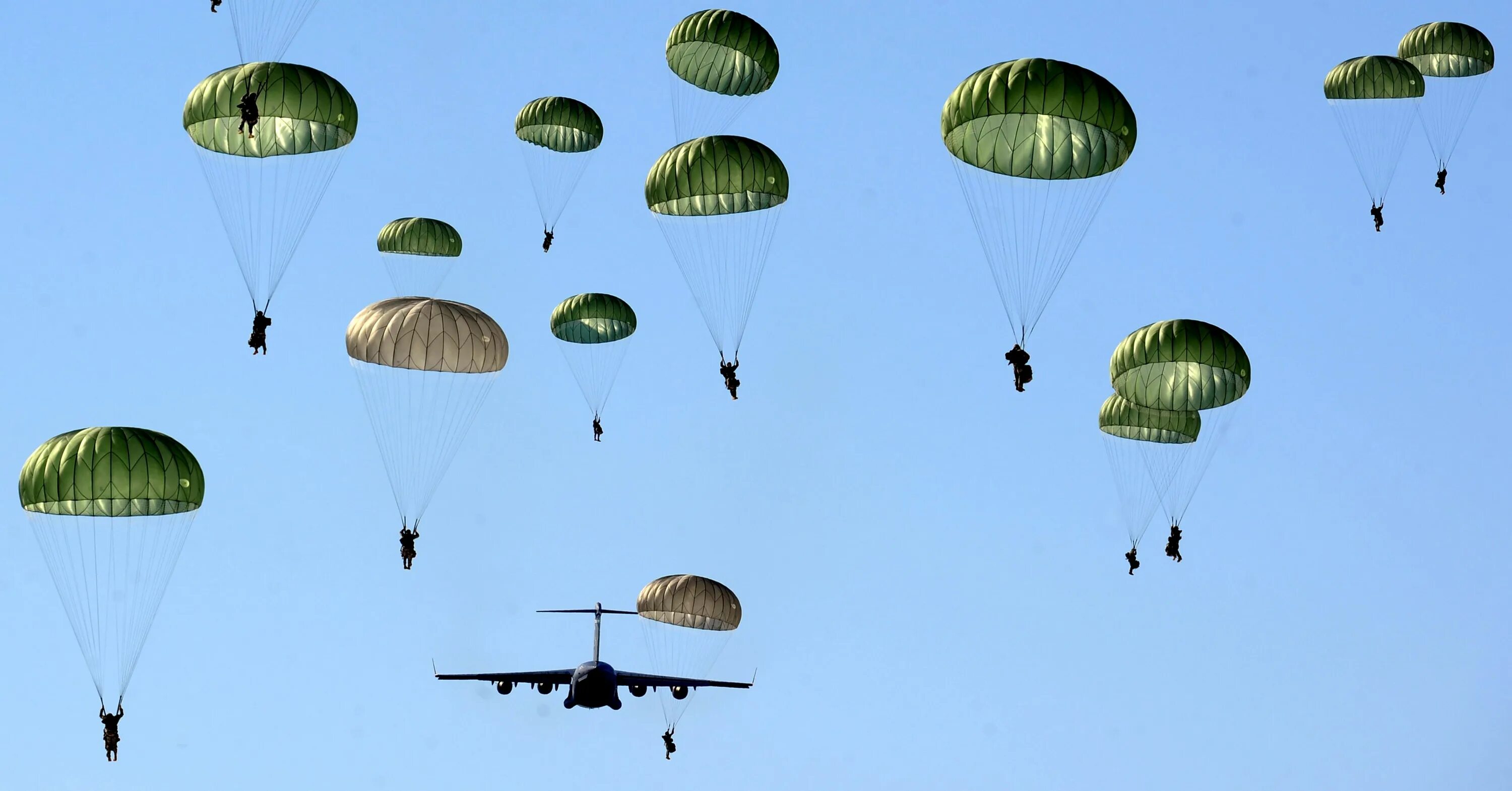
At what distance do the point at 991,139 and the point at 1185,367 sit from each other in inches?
406

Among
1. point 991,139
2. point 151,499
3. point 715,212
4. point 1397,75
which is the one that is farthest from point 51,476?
point 1397,75

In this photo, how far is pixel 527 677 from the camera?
3137 inches

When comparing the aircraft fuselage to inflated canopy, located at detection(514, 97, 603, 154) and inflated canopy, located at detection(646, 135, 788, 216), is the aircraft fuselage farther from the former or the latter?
inflated canopy, located at detection(646, 135, 788, 216)

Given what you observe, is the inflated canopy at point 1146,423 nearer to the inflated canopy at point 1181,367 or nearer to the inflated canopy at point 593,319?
the inflated canopy at point 1181,367

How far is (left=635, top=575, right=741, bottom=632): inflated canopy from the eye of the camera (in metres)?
67.3

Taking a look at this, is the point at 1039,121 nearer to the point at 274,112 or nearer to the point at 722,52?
the point at 722,52

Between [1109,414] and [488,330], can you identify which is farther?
[1109,414]

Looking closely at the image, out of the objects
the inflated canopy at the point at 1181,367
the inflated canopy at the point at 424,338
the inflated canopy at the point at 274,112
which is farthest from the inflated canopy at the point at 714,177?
the inflated canopy at the point at 1181,367

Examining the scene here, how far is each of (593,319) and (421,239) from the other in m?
6.29

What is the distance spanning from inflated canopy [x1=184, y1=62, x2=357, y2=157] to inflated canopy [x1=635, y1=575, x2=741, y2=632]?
64.7ft

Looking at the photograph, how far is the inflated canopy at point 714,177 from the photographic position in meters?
53.5

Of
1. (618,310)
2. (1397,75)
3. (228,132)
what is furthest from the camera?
(618,310)

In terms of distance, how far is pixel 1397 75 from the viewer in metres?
65.9

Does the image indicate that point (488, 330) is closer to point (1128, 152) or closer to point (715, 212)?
point (715, 212)
